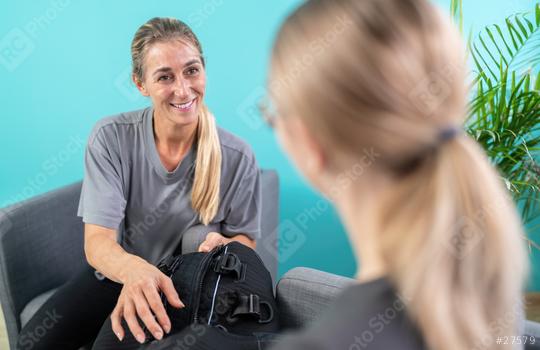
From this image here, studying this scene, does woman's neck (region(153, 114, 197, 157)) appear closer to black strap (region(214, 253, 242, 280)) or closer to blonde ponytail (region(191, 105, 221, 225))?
blonde ponytail (region(191, 105, 221, 225))

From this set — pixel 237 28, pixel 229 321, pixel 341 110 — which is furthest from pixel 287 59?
pixel 237 28

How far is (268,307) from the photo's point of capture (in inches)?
51.1

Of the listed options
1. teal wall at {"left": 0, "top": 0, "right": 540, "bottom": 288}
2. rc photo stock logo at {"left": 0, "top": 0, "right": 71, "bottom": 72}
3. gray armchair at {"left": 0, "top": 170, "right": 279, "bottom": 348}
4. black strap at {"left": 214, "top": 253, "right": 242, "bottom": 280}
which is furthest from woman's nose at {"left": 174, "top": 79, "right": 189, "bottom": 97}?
rc photo stock logo at {"left": 0, "top": 0, "right": 71, "bottom": 72}

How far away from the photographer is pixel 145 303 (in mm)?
1225

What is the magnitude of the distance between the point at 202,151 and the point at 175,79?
0.21 meters

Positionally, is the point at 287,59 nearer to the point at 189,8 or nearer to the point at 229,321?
the point at 229,321

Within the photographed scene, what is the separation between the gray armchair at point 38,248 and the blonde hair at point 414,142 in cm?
106

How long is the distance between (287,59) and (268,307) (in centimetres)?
80

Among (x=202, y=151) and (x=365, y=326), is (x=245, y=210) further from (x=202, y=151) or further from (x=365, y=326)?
(x=365, y=326)

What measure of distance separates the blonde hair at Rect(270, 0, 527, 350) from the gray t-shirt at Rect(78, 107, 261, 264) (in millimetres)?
1067

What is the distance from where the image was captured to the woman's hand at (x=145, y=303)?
119 centimetres

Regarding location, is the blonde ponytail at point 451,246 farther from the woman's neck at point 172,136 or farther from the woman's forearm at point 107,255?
the woman's neck at point 172,136

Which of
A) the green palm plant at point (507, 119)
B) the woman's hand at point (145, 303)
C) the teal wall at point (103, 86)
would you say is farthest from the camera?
the teal wall at point (103, 86)

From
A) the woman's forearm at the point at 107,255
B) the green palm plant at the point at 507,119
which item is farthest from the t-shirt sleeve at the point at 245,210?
the green palm plant at the point at 507,119
